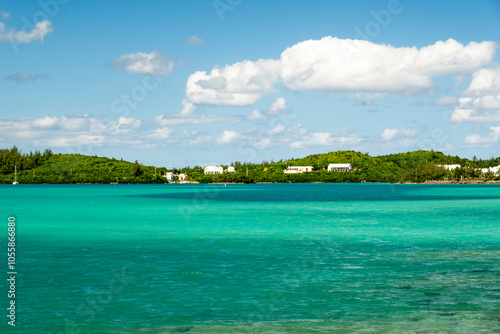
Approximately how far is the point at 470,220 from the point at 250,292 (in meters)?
40.0

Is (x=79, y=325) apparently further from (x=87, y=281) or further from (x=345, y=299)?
(x=345, y=299)

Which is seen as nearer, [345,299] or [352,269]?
[345,299]

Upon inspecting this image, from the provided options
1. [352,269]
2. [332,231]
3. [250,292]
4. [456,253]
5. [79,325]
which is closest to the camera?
[79,325]

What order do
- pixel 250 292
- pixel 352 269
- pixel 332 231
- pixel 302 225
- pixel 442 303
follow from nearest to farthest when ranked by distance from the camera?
pixel 442 303 < pixel 250 292 < pixel 352 269 < pixel 332 231 < pixel 302 225

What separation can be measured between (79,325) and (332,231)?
2904 centimetres

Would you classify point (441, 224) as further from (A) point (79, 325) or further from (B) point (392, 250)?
(A) point (79, 325)

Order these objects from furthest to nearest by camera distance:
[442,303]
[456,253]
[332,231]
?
[332,231], [456,253], [442,303]

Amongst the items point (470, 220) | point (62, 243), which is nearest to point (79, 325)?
point (62, 243)

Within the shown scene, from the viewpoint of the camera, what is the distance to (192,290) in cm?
2003

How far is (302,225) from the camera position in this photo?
47.9m

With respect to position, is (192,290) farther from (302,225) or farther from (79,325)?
(302,225)

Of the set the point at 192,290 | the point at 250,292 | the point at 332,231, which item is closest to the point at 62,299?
the point at 192,290

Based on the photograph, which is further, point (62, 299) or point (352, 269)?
point (352, 269)

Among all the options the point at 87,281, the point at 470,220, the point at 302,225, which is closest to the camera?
the point at 87,281
